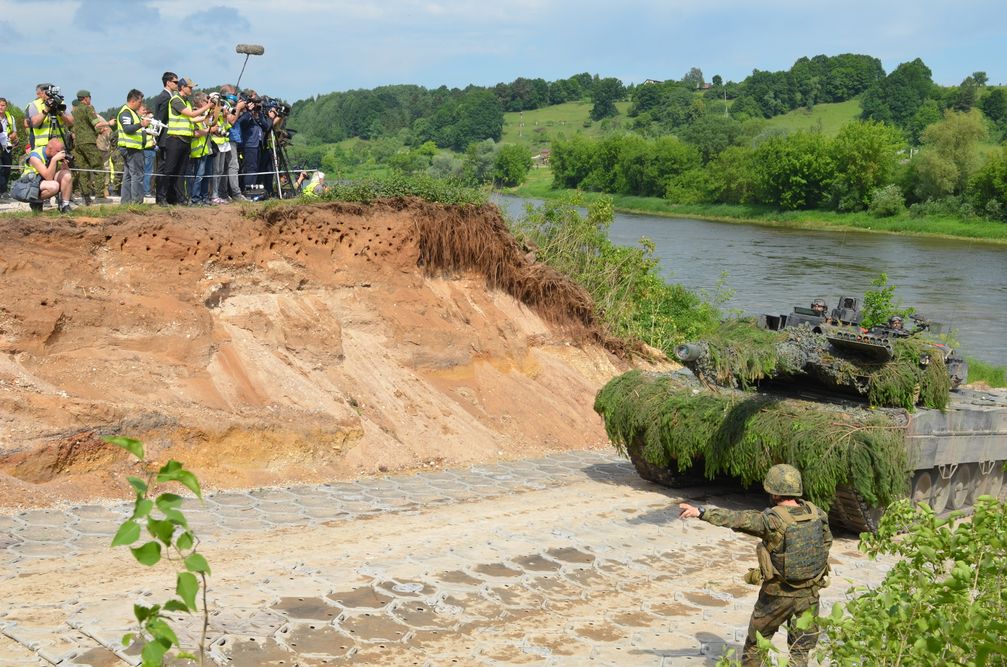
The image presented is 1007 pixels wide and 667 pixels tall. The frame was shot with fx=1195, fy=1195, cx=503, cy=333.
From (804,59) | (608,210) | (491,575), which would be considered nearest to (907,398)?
(491,575)

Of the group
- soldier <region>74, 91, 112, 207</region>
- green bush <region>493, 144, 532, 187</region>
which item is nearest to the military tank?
soldier <region>74, 91, 112, 207</region>

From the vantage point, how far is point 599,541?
10492mm

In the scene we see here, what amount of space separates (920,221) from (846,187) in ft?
14.2

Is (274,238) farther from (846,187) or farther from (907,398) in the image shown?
(846,187)

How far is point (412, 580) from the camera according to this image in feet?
28.9

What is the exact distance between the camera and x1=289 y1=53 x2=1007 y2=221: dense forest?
53.4 m

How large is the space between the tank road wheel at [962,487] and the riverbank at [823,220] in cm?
3133

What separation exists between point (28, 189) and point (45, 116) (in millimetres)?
1144

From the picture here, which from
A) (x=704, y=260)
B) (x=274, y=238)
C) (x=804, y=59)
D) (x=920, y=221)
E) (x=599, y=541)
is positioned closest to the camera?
(x=599, y=541)

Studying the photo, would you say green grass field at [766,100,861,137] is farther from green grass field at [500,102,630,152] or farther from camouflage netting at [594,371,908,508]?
camouflage netting at [594,371,908,508]

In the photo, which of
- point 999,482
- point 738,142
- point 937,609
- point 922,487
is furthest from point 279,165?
point 738,142

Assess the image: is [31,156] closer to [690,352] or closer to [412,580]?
[412,580]

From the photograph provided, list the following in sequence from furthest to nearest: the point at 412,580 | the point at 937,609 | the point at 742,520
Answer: the point at 412,580 < the point at 742,520 < the point at 937,609

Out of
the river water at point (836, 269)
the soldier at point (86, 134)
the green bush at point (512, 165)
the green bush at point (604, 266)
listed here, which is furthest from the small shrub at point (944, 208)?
the soldier at point (86, 134)
